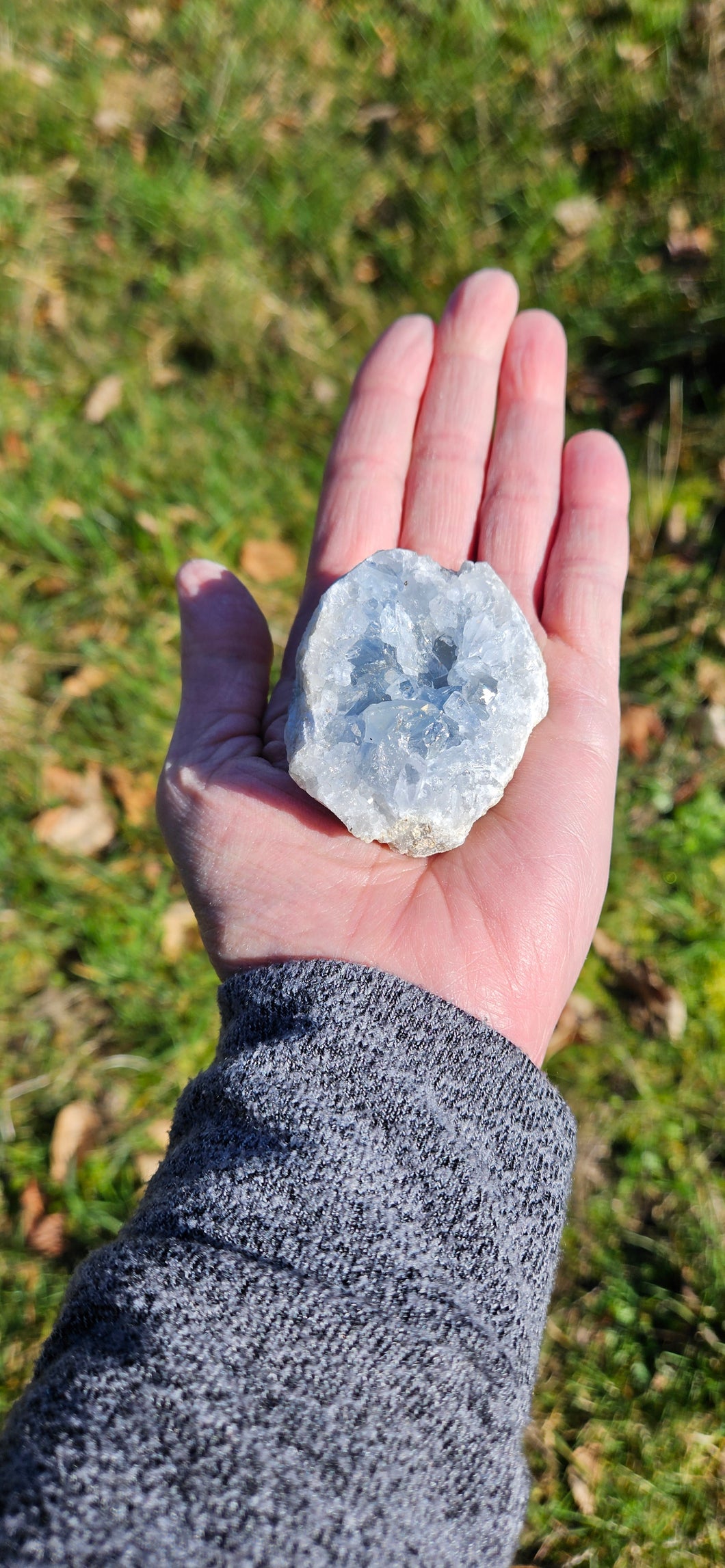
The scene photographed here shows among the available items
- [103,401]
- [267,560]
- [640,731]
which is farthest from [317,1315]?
[103,401]

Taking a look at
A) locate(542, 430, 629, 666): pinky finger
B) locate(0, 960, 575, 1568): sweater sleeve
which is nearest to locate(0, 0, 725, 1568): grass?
locate(542, 430, 629, 666): pinky finger

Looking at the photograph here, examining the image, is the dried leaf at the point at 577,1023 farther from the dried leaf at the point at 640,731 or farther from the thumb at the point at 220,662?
the thumb at the point at 220,662

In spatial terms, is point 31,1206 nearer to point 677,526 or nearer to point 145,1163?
point 145,1163

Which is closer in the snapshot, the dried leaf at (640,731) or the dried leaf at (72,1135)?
the dried leaf at (72,1135)

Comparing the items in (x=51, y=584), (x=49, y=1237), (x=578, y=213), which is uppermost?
(x=578, y=213)

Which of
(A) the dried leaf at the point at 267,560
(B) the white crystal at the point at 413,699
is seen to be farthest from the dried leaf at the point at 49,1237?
(A) the dried leaf at the point at 267,560

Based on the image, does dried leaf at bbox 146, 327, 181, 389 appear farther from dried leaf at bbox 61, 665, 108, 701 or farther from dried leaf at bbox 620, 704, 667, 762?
dried leaf at bbox 620, 704, 667, 762
